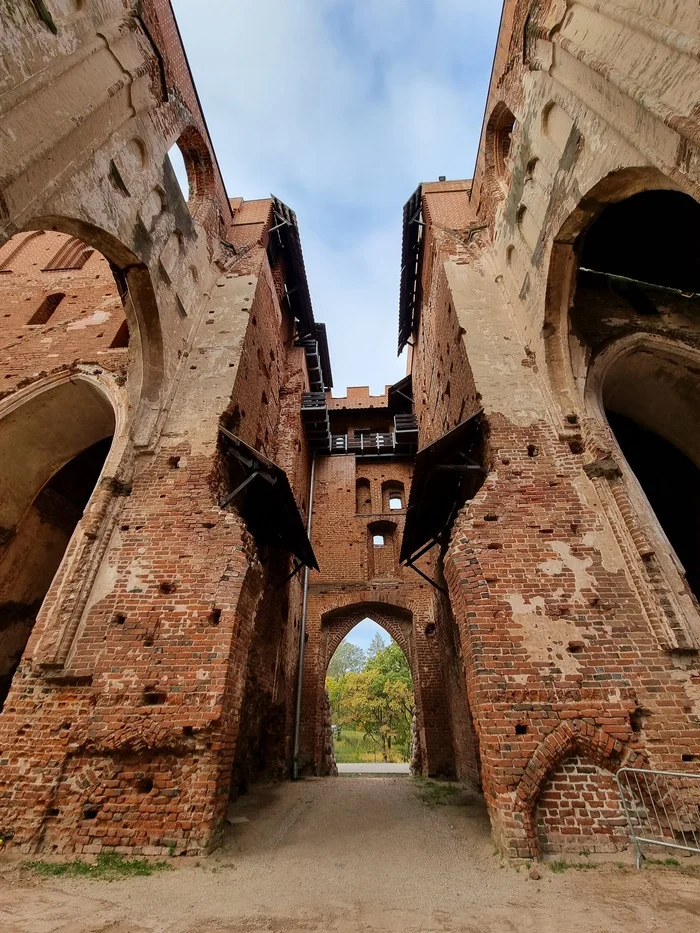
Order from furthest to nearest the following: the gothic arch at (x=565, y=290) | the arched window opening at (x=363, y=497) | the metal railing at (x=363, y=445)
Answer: the metal railing at (x=363, y=445), the arched window opening at (x=363, y=497), the gothic arch at (x=565, y=290)

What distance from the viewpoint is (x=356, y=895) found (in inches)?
136

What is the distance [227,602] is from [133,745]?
1714 millimetres

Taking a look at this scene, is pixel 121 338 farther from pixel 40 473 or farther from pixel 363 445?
pixel 363 445

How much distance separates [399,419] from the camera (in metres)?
16.6

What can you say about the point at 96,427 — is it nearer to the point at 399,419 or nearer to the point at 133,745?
the point at 133,745

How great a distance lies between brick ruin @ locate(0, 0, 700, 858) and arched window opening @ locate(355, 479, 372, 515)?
3.86 meters

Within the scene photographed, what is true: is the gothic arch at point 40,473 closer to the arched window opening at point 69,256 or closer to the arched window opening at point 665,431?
the arched window opening at point 69,256

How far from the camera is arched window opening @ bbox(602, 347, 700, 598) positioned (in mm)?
7711

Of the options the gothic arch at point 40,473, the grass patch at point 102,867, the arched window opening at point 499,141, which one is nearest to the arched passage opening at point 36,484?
the gothic arch at point 40,473

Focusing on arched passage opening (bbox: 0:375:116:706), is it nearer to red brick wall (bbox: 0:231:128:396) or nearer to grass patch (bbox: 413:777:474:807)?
red brick wall (bbox: 0:231:128:396)

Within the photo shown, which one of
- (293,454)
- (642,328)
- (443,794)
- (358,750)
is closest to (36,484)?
(293,454)

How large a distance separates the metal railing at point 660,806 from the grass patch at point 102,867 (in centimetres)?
446

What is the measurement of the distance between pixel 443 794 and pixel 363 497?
31.9ft

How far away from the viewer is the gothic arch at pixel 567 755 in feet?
13.3
